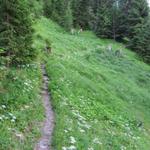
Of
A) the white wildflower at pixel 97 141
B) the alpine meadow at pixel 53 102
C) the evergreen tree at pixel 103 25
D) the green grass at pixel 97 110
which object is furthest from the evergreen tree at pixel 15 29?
the evergreen tree at pixel 103 25

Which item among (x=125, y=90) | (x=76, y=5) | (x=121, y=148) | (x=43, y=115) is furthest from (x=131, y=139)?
(x=76, y=5)

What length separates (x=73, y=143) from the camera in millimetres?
15164

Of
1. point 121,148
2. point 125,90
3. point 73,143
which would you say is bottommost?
point 125,90

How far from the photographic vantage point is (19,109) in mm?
17125

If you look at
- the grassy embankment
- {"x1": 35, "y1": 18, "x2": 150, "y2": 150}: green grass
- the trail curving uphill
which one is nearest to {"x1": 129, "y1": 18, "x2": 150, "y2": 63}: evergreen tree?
{"x1": 35, "y1": 18, "x2": 150, "y2": 150}: green grass

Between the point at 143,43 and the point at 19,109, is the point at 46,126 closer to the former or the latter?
the point at 19,109

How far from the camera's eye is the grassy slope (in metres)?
14.2

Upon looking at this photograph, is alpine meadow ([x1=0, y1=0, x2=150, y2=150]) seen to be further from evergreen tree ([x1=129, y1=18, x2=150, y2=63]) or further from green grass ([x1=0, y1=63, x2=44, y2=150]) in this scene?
evergreen tree ([x1=129, y1=18, x2=150, y2=63])

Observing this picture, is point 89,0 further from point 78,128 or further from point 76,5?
point 78,128

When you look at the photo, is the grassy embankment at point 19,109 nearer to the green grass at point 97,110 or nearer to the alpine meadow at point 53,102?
the alpine meadow at point 53,102

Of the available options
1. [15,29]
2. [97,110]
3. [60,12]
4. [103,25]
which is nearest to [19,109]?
[97,110]

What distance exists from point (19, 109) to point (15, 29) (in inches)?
273

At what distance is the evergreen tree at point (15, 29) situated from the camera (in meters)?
21.9

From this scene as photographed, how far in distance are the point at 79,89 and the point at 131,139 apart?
667 cm
